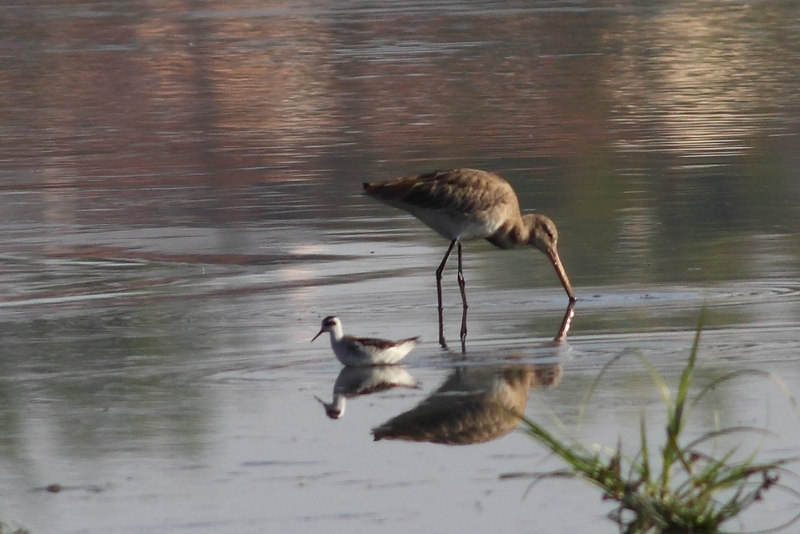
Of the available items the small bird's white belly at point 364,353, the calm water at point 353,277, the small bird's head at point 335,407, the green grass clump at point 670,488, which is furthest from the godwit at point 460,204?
the green grass clump at point 670,488

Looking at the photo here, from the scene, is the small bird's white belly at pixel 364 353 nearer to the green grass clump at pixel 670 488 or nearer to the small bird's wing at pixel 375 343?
the small bird's wing at pixel 375 343

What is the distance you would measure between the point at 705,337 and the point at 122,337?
3545 mm

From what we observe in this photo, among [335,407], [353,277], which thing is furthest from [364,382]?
[353,277]

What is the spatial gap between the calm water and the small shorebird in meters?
0.14

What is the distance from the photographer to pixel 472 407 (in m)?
8.29

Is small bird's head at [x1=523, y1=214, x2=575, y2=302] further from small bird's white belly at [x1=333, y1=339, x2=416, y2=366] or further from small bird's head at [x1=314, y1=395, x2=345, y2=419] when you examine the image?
small bird's head at [x1=314, y1=395, x2=345, y2=419]

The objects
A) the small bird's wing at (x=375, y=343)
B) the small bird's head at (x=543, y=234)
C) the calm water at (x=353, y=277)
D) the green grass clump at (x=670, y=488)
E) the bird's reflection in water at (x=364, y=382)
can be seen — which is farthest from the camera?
the small bird's head at (x=543, y=234)

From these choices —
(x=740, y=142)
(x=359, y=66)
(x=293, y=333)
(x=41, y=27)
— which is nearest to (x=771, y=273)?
(x=293, y=333)

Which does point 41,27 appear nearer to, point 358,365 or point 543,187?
point 543,187

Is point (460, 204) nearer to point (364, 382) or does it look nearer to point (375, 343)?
point (375, 343)

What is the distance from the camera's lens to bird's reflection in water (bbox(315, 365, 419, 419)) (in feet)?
28.7

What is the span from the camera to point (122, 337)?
1062 centimetres

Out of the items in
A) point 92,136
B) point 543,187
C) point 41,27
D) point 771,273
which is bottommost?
point 41,27

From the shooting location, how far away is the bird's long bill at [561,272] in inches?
451
